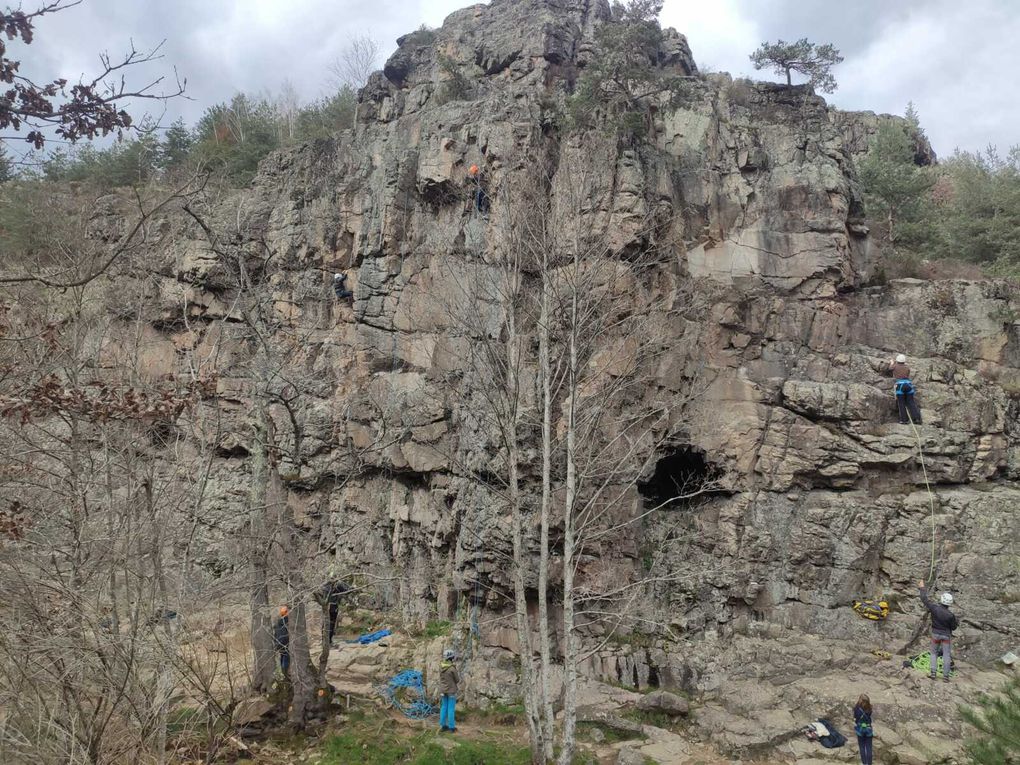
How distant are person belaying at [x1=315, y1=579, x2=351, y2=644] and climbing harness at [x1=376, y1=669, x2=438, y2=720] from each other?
153 cm

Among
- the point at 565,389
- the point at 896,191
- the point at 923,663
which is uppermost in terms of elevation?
the point at 896,191

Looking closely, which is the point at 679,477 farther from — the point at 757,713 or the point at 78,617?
the point at 78,617

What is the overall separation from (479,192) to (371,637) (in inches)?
424

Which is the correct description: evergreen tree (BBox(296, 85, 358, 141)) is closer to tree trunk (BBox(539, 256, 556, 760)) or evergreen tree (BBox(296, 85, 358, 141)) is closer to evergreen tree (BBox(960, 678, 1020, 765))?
tree trunk (BBox(539, 256, 556, 760))

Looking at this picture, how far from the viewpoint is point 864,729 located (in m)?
9.48

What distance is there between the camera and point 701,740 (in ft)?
36.0

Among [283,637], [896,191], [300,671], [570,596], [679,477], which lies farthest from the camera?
[896,191]

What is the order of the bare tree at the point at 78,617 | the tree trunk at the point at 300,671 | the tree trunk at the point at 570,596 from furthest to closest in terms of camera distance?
the tree trunk at the point at 300,671
the tree trunk at the point at 570,596
the bare tree at the point at 78,617

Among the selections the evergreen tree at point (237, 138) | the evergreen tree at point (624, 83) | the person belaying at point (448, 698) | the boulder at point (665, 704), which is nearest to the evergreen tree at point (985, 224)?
the evergreen tree at point (624, 83)

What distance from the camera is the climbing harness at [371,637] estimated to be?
47.4 feet

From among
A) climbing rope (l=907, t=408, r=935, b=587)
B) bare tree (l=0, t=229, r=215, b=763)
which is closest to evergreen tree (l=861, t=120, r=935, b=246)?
climbing rope (l=907, t=408, r=935, b=587)

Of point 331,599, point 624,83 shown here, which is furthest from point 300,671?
point 624,83

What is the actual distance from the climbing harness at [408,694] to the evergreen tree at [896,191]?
730 inches

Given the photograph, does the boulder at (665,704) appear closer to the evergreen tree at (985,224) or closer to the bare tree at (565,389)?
the bare tree at (565,389)
